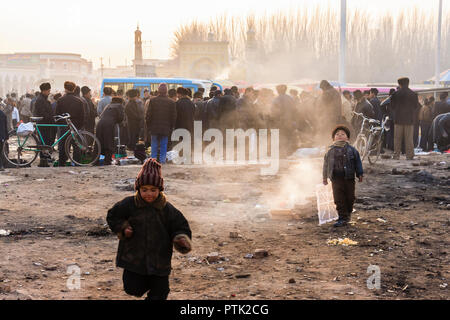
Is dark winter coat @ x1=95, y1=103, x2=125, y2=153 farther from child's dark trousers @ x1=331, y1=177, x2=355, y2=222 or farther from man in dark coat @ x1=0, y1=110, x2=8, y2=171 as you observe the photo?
child's dark trousers @ x1=331, y1=177, x2=355, y2=222

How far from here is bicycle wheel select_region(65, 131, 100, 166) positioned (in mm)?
11930

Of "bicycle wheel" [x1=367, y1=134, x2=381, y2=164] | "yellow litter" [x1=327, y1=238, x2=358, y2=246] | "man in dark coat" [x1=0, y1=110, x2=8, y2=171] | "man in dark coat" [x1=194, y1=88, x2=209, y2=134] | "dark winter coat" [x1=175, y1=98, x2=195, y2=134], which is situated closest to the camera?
"yellow litter" [x1=327, y1=238, x2=358, y2=246]

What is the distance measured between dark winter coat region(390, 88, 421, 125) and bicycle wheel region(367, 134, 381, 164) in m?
1.21

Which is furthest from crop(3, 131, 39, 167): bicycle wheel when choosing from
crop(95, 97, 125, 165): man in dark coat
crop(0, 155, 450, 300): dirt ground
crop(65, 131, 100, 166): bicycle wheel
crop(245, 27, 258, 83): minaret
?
crop(245, 27, 258, 83): minaret

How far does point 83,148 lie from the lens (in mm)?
11977

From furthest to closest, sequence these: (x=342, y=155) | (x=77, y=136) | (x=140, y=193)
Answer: (x=77, y=136), (x=342, y=155), (x=140, y=193)

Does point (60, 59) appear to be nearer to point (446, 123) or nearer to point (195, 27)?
point (195, 27)

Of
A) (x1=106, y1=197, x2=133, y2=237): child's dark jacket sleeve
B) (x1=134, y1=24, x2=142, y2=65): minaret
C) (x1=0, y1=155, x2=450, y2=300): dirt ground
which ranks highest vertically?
(x1=134, y1=24, x2=142, y2=65): minaret

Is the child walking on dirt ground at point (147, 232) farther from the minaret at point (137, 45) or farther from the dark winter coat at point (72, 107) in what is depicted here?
the minaret at point (137, 45)

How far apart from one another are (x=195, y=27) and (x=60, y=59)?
5476 centimetres

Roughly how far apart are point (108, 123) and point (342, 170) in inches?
252

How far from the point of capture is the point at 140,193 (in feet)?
11.7

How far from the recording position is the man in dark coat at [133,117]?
44.8 feet

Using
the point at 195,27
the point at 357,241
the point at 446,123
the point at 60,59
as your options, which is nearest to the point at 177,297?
the point at 357,241
